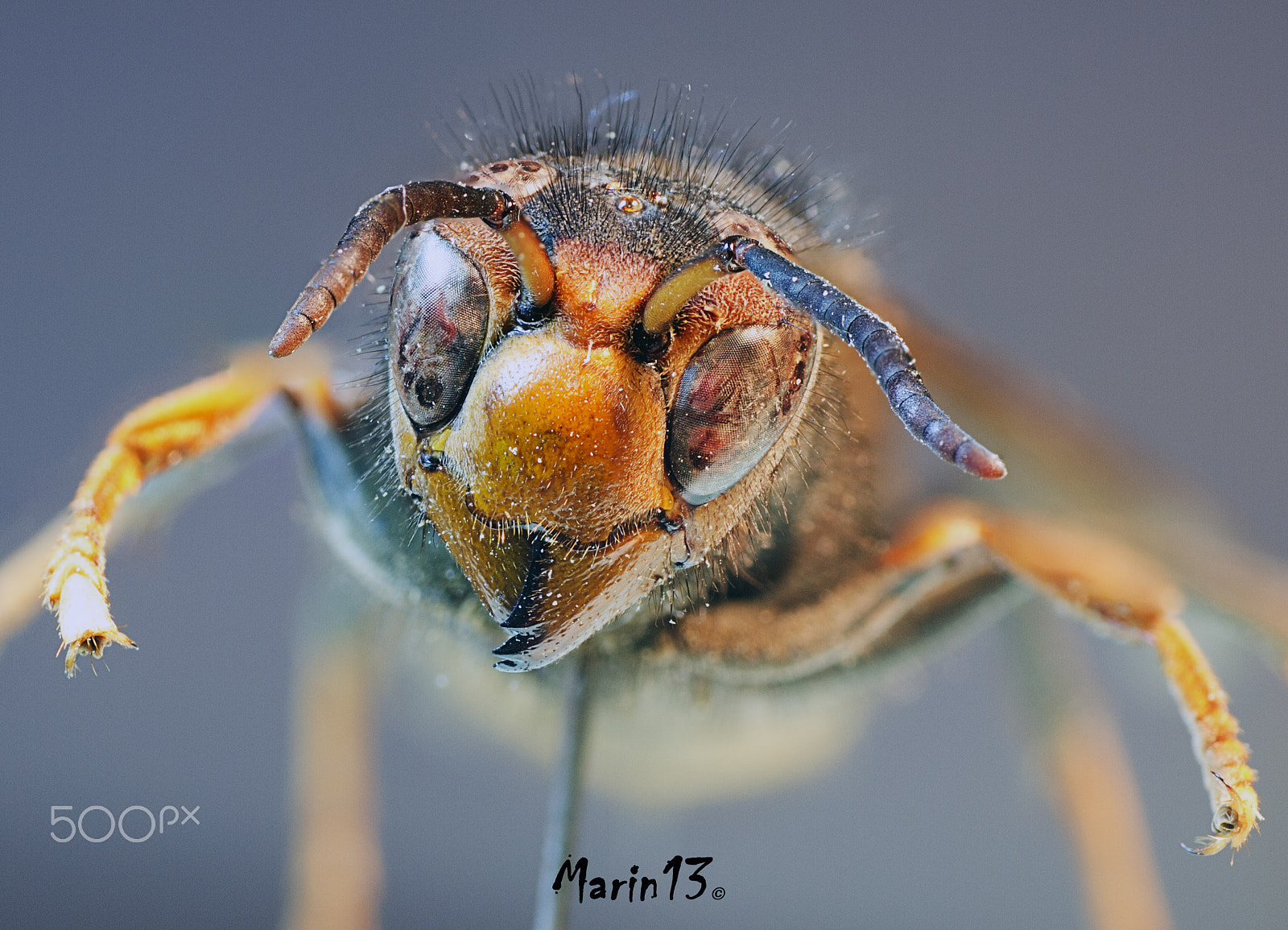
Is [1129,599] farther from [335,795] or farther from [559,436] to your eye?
[335,795]

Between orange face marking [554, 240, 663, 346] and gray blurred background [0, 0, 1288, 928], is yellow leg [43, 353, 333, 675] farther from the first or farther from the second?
orange face marking [554, 240, 663, 346]

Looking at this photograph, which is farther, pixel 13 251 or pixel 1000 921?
pixel 1000 921

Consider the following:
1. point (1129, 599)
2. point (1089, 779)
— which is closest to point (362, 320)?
point (1129, 599)

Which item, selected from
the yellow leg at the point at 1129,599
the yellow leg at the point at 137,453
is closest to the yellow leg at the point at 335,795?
the yellow leg at the point at 137,453

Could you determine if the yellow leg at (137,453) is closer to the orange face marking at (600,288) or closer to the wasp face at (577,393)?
the wasp face at (577,393)

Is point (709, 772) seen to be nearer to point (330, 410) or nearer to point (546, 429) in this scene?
point (330, 410)

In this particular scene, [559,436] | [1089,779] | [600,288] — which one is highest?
[1089,779]

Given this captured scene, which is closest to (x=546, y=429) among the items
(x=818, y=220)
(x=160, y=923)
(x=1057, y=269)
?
(x=818, y=220)
